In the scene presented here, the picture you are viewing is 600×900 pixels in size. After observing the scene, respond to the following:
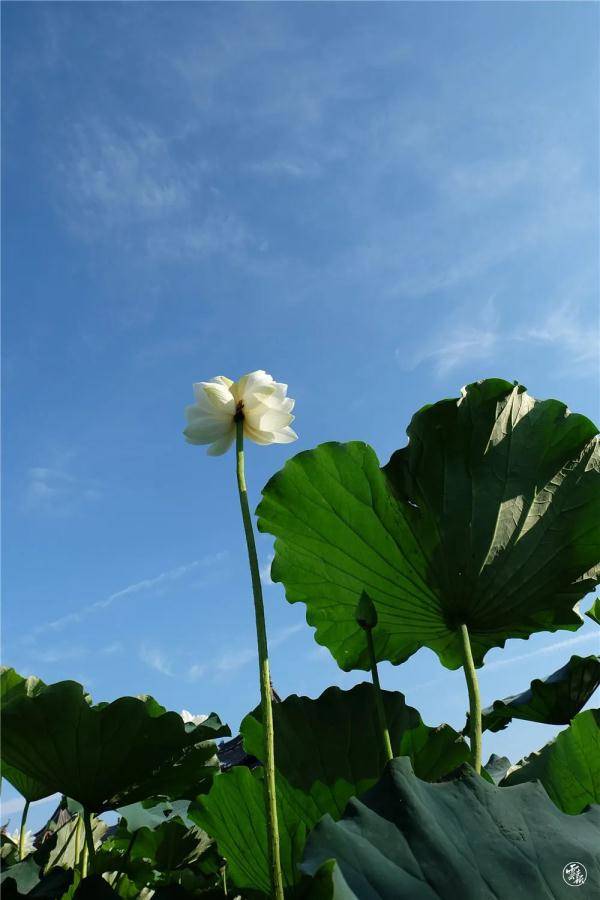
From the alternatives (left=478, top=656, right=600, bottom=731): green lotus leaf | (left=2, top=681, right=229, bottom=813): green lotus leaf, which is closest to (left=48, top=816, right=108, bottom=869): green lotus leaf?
(left=2, top=681, right=229, bottom=813): green lotus leaf

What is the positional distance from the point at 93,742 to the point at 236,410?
2.37 feet

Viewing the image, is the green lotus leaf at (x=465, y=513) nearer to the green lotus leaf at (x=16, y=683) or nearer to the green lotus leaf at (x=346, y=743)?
the green lotus leaf at (x=346, y=743)

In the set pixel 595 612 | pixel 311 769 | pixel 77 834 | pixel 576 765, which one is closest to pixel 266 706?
pixel 311 769

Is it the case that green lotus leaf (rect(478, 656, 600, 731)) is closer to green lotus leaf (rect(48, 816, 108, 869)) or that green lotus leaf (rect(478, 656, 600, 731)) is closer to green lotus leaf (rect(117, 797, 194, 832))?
green lotus leaf (rect(117, 797, 194, 832))

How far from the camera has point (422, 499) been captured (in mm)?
1380

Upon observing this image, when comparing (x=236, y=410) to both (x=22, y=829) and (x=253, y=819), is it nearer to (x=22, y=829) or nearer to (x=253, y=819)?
(x=253, y=819)

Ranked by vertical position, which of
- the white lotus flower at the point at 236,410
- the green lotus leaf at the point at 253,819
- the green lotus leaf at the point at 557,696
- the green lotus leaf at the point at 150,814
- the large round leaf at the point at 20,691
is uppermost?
the white lotus flower at the point at 236,410

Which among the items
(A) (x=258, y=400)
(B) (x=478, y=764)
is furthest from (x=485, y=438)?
(B) (x=478, y=764)

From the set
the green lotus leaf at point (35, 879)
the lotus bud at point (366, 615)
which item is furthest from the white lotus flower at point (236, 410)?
the green lotus leaf at point (35, 879)

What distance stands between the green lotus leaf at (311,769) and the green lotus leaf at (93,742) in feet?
0.49

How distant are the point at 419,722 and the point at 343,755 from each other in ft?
0.52

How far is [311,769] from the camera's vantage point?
126cm

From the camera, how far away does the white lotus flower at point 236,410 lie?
3.88 ft

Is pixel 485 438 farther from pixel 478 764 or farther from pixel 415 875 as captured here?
pixel 415 875
